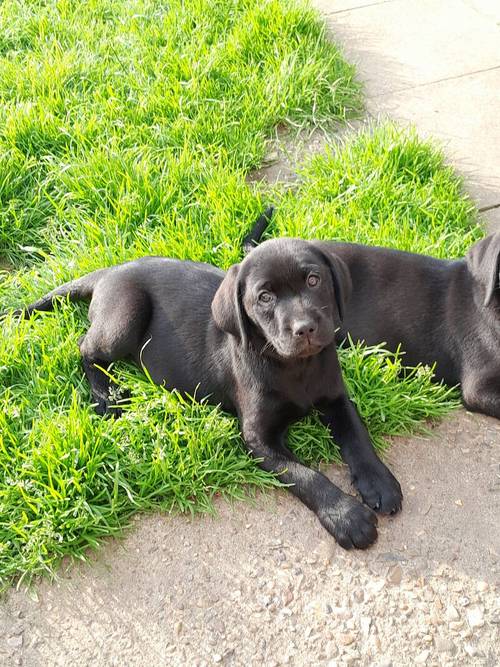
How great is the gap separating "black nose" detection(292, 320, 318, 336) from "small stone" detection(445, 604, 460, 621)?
1.17 metres

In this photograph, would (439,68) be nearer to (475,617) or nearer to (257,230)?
(257,230)

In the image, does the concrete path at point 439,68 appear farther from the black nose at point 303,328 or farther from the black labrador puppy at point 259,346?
the black nose at point 303,328

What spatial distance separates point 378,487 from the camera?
3654 mm

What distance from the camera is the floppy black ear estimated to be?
3736 millimetres

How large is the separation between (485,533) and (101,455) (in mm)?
1634

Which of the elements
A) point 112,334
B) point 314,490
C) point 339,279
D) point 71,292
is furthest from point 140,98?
point 314,490

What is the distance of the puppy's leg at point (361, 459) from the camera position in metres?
3.63

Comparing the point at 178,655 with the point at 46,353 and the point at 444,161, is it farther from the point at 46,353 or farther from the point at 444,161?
the point at 444,161

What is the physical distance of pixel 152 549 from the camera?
11.7 feet

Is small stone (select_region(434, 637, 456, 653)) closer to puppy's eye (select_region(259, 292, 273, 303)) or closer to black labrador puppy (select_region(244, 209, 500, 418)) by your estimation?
black labrador puppy (select_region(244, 209, 500, 418))

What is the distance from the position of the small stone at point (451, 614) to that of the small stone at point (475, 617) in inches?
1.7

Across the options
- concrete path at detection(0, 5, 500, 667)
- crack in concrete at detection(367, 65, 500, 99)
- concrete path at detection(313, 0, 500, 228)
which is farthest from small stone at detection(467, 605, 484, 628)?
crack in concrete at detection(367, 65, 500, 99)

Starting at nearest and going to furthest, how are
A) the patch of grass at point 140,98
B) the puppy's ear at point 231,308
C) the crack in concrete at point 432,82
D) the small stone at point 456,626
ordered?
the small stone at point 456,626 → the puppy's ear at point 231,308 → the patch of grass at point 140,98 → the crack in concrete at point 432,82

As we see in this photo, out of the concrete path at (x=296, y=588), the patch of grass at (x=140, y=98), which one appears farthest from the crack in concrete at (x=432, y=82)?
the concrete path at (x=296, y=588)
